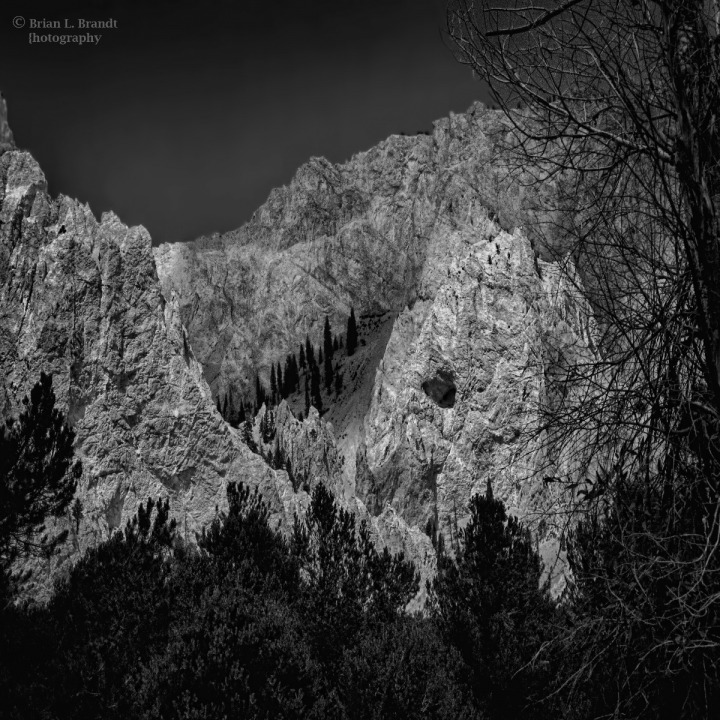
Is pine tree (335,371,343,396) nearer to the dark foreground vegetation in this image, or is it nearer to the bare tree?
the dark foreground vegetation

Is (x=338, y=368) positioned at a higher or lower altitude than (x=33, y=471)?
higher

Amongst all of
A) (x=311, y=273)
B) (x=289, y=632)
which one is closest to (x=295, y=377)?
(x=311, y=273)

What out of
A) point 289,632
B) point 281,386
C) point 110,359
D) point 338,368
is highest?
point 338,368

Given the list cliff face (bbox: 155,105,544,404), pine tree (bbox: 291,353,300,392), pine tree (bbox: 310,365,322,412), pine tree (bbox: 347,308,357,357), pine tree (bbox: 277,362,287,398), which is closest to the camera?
pine tree (bbox: 310,365,322,412)

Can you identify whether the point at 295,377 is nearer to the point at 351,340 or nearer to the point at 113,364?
the point at 351,340

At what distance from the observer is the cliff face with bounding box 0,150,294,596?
155 ft

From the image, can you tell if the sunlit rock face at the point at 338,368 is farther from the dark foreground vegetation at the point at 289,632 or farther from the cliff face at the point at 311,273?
the cliff face at the point at 311,273

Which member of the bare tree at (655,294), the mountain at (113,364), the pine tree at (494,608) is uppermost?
the mountain at (113,364)

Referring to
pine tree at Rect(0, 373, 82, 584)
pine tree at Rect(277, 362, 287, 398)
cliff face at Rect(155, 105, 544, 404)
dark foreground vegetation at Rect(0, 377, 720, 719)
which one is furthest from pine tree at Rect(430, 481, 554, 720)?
cliff face at Rect(155, 105, 544, 404)

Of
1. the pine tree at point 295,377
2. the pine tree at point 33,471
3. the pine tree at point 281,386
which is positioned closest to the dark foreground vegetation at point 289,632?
the pine tree at point 33,471

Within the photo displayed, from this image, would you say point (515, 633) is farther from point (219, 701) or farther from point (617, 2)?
point (617, 2)

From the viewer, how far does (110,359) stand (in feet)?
Result: 171

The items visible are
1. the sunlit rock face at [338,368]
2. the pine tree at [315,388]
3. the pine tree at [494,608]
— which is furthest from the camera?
the pine tree at [315,388]

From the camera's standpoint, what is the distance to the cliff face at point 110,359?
47375mm
